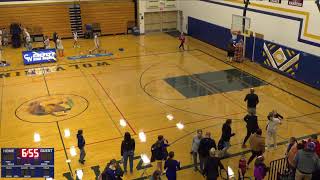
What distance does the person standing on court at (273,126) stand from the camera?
1240 centimetres

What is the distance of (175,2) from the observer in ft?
111

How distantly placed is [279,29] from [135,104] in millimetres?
10564

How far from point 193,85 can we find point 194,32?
42.0 ft

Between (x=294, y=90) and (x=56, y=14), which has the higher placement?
(x=56, y=14)

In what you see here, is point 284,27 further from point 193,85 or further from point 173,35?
point 173,35

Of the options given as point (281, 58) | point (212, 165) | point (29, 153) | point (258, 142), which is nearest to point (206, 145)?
point (212, 165)

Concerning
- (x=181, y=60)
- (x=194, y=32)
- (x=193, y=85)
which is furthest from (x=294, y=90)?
(x=194, y=32)

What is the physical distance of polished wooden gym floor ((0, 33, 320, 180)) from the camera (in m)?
13.6

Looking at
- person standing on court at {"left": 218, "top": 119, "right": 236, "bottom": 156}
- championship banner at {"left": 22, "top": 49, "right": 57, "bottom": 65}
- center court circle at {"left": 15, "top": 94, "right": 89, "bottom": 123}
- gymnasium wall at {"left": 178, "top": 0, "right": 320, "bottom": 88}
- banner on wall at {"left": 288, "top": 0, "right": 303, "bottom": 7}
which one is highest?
banner on wall at {"left": 288, "top": 0, "right": 303, "bottom": 7}

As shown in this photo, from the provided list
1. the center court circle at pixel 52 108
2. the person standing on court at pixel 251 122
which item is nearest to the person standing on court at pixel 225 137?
the person standing on court at pixel 251 122

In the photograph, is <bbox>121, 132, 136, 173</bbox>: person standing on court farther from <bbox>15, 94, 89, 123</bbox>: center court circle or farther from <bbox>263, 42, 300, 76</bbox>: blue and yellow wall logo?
<bbox>263, 42, 300, 76</bbox>: blue and yellow wall logo

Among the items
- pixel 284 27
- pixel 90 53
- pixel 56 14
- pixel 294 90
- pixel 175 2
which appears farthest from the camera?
pixel 175 2

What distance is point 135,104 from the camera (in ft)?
57.0

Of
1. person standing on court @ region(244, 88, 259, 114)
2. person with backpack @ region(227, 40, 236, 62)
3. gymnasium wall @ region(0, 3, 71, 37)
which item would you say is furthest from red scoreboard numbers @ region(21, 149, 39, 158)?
gymnasium wall @ region(0, 3, 71, 37)
